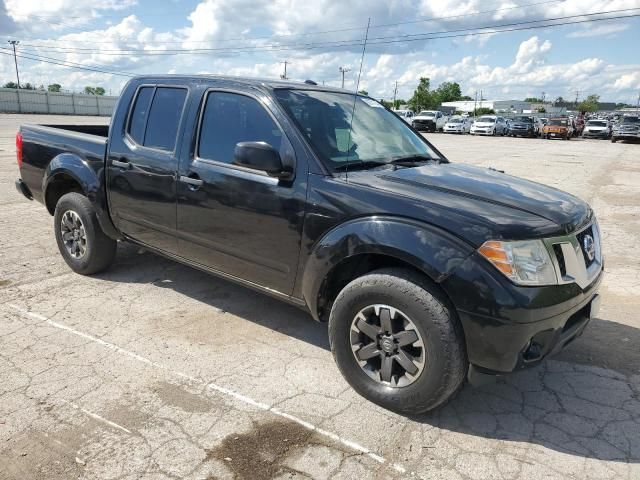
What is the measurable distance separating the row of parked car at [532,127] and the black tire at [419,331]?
35.7 m

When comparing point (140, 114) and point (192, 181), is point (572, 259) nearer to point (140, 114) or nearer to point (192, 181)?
point (192, 181)

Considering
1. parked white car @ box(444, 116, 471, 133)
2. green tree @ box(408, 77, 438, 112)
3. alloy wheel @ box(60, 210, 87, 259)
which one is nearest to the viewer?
alloy wheel @ box(60, 210, 87, 259)

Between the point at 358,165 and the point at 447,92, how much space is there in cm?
11388

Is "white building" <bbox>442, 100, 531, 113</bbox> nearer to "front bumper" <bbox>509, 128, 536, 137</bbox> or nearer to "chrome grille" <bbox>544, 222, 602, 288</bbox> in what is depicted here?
"front bumper" <bbox>509, 128, 536, 137</bbox>

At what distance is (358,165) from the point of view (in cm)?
348

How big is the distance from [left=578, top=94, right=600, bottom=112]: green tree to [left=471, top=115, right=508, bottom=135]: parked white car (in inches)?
4451

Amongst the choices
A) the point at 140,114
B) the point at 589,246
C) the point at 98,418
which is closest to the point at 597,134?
the point at 589,246

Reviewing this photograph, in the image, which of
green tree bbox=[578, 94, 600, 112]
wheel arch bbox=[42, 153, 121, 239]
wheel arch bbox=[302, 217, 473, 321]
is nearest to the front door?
wheel arch bbox=[302, 217, 473, 321]

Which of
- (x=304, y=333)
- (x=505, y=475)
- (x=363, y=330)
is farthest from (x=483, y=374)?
(x=304, y=333)

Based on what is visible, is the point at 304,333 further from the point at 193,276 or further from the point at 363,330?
the point at 193,276

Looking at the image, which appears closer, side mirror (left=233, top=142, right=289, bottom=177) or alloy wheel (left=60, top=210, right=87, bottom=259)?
side mirror (left=233, top=142, right=289, bottom=177)

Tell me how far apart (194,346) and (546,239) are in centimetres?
241

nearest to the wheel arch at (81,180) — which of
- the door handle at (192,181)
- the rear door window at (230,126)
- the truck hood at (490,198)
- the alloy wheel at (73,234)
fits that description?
the alloy wheel at (73,234)

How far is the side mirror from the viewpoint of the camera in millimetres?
3221
